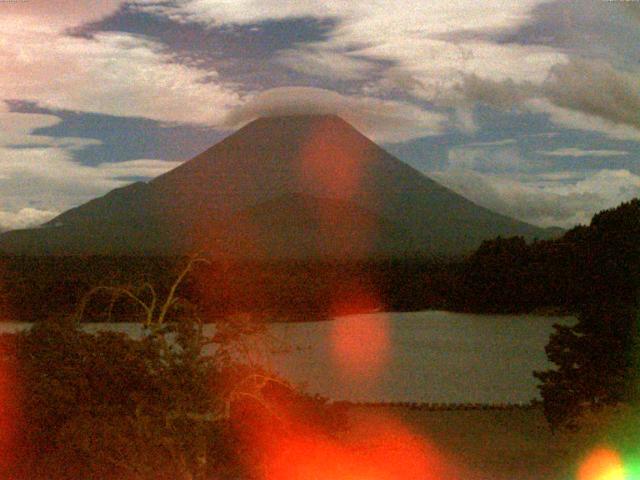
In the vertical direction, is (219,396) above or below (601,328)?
below

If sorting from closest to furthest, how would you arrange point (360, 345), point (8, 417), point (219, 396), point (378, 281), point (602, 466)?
point (219, 396) < point (8, 417) < point (602, 466) < point (360, 345) < point (378, 281)

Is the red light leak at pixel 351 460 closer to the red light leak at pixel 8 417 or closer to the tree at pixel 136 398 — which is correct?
the tree at pixel 136 398

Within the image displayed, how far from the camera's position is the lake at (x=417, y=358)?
827 cm

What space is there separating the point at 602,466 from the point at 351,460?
1640mm

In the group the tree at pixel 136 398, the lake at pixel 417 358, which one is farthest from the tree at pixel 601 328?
the tree at pixel 136 398

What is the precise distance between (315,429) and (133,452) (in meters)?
1.40

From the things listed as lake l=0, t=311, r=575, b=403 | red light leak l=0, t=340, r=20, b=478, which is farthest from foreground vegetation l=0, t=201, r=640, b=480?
lake l=0, t=311, r=575, b=403

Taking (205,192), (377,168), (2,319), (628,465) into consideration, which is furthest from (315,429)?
(377,168)

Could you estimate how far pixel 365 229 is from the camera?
106 feet

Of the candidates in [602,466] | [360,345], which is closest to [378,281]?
[360,345]

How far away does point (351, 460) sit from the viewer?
538cm

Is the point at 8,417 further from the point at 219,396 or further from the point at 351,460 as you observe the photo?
the point at 351,460

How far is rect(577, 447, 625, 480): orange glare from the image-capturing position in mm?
5168

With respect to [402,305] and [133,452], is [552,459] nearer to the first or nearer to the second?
[133,452]
